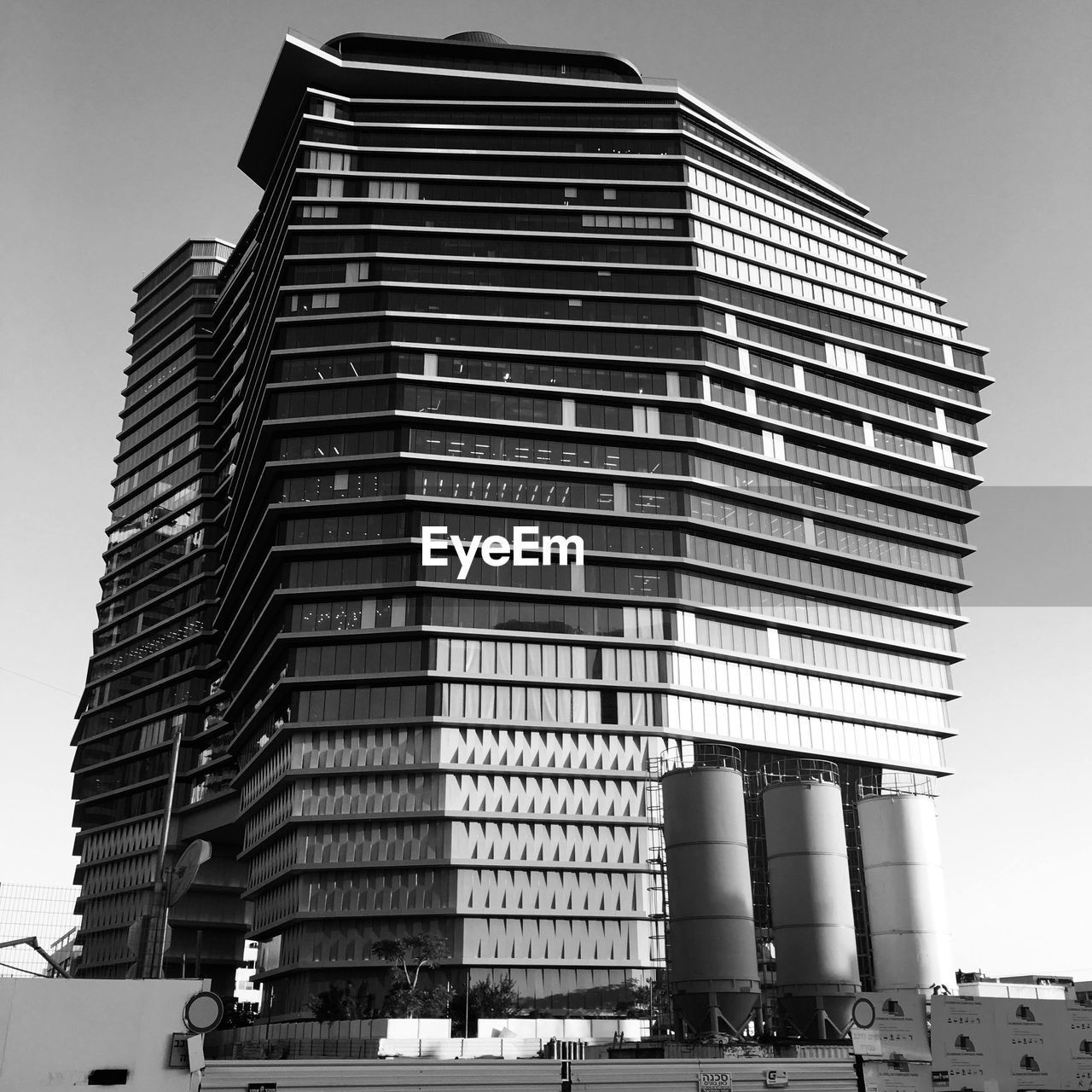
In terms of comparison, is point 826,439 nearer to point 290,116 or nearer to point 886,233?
point 886,233

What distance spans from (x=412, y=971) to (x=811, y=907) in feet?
100

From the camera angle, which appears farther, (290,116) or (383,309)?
(290,116)

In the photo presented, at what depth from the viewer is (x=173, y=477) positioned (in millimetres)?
135000

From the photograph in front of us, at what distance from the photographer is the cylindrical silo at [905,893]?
6775 cm

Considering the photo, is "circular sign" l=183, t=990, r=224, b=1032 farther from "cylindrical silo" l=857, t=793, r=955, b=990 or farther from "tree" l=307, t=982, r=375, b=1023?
"tree" l=307, t=982, r=375, b=1023

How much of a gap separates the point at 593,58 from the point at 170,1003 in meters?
113

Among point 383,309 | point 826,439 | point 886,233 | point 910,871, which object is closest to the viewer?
point 910,871

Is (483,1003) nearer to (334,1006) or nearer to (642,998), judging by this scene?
(334,1006)

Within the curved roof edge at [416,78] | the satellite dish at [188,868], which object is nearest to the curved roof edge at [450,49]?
the curved roof edge at [416,78]

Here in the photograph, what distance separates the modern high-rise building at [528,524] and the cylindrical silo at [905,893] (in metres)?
13.5

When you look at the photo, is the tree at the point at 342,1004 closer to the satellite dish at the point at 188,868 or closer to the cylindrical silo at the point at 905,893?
the cylindrical silo at the point at 905,893

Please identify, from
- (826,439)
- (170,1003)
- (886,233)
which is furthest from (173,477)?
(170,1003)

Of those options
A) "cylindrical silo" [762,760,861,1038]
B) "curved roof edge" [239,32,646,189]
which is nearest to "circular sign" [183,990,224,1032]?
"cylindrical silo" [762,760,861,1038]

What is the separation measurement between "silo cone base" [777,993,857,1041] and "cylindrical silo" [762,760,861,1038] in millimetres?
46
